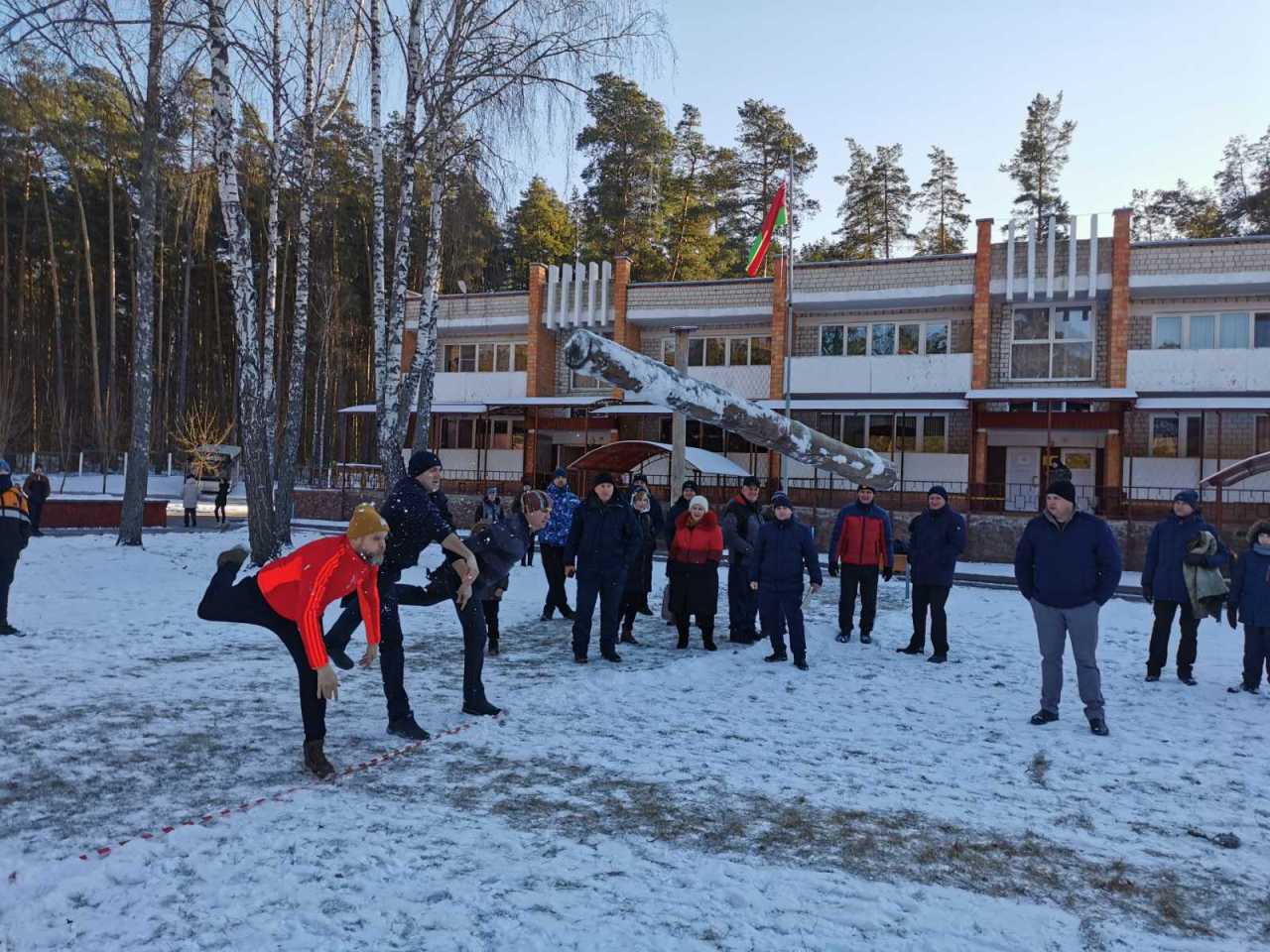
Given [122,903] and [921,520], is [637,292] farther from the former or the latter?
[122,903]

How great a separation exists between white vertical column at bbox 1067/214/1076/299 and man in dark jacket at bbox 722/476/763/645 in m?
16.4

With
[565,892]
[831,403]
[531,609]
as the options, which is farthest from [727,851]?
[831,403]

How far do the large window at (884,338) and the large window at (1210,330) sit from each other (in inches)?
202

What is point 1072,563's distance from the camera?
5.94m

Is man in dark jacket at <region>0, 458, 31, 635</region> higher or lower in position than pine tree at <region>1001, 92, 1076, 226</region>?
lower

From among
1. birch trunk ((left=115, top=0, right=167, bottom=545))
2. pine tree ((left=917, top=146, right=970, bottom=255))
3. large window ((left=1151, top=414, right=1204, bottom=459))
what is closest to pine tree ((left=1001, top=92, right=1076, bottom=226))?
pine tree ((left=917, top=146, right=970, bottom=255))

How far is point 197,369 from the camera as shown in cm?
4138

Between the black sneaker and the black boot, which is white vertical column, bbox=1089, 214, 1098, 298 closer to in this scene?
the black sneaker

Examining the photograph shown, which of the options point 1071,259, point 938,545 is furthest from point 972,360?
point 938,545

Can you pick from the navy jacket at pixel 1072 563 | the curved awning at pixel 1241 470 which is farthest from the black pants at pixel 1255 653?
the curved awning at pixel 1241 470

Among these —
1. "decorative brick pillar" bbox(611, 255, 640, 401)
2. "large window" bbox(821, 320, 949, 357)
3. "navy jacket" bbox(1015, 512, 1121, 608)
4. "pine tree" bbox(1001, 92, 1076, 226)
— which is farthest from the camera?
"pine tree" bbox(1001, 92, 1076, 226)

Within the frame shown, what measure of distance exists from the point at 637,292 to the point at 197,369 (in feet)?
81.2

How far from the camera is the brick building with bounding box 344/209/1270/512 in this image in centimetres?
2131

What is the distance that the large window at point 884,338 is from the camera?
24.6 metres
